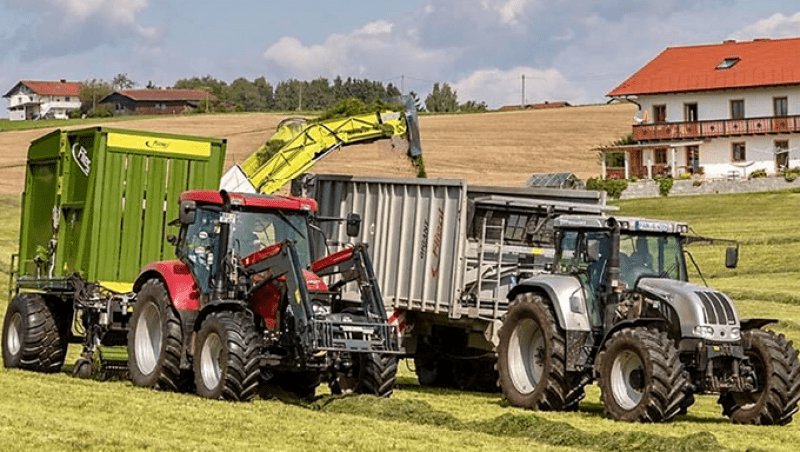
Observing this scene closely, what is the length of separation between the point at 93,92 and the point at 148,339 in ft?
458

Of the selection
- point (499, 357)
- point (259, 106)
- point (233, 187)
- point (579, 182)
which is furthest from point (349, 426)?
point (259, 106)

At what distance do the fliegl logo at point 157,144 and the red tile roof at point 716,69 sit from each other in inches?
2015

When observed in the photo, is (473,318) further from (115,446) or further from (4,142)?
(4,142)

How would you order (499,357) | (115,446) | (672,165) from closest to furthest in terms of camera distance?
(115,446), (499,357), (672,165)

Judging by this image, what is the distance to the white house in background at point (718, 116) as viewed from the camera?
66562 millimetres

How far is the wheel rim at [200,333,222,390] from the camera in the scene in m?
16.4

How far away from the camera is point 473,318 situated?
19.1 metres

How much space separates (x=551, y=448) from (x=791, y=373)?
13.0 ft

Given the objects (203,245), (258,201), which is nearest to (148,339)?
(203,245)

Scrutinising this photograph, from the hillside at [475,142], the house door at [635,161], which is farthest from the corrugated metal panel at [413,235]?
the house door at [635,161]

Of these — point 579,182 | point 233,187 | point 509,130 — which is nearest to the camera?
point 233,187

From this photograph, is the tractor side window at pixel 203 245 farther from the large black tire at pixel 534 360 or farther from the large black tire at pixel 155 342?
the large black tire at pixel 534 360

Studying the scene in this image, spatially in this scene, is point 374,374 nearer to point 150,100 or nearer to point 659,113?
point 659,113

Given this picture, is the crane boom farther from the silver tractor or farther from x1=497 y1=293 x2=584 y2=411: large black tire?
x1=497 y1=293 x2=584 y2=411: large black tire
